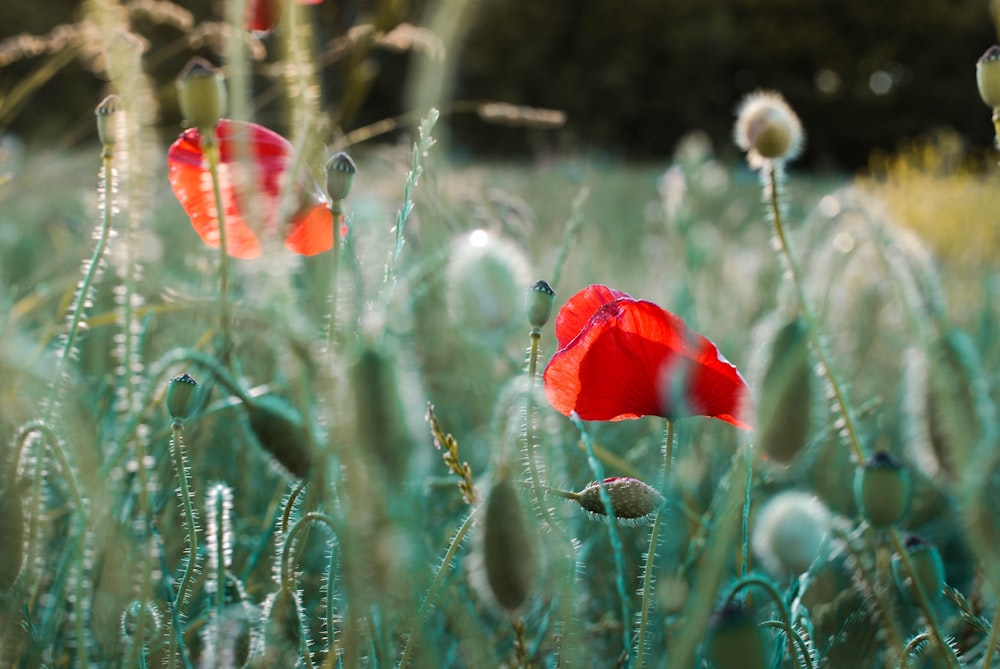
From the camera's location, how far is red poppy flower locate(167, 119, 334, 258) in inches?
21.6

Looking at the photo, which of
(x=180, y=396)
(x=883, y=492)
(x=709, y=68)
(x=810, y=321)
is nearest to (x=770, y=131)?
(x=810, y=321)

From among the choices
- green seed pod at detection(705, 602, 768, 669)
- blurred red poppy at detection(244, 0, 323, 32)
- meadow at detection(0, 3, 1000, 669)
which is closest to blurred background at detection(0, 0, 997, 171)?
meadow at detection(0, 3, 1000, 669)

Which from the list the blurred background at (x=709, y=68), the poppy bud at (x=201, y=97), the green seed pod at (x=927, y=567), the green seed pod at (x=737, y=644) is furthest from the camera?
the blurred background at (x=709, y=68)

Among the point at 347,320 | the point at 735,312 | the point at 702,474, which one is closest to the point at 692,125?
the point at 735,312

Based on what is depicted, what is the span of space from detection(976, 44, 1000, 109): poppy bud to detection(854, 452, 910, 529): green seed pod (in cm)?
21

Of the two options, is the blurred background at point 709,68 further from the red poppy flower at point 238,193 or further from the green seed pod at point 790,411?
the green seed pod at point 790,411

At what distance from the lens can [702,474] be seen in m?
1.04

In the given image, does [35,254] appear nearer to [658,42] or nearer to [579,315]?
[579,315]

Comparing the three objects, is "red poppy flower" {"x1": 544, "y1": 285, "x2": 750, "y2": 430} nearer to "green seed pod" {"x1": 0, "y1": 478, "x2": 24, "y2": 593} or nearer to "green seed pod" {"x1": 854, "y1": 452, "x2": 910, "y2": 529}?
"green seed pod" {"x1": 854, "y1": 452, "x2": 910, "y2": 529}

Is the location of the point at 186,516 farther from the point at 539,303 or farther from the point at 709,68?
the point at 709,68

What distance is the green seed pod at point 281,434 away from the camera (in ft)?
1.45

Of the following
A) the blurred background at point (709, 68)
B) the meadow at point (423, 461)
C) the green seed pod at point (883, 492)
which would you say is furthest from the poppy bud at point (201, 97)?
the blurred background at point (709, 68)

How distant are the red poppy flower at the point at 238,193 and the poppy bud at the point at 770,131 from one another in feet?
0.85

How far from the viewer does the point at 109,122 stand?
514 mm
